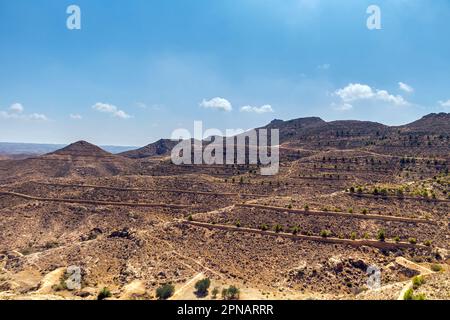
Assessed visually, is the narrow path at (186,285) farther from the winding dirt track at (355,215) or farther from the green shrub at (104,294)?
the winding dirt track at (355,215)

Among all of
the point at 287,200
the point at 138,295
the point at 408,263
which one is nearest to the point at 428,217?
the point at 408,263

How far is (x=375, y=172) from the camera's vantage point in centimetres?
6469

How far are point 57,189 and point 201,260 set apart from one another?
44.3m

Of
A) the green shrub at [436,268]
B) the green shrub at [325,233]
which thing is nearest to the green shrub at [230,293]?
the green shrub at [325,233]

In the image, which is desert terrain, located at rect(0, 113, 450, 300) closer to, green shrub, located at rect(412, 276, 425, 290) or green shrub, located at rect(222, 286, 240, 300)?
green shrub, located at rect(412, 276, 425, 290)

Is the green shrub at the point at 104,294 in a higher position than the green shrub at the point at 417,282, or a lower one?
lower

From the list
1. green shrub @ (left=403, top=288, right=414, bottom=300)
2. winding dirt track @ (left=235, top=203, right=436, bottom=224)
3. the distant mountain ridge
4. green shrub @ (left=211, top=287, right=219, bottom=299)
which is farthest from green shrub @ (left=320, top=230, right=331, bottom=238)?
the distant mountain ridge

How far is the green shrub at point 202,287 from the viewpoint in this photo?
27406 millimetres

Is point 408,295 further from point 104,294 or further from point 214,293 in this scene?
point 104,294

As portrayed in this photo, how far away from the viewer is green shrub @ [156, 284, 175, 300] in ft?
88.2

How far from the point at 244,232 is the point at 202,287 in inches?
453

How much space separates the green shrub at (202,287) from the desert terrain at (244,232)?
1.69 ft

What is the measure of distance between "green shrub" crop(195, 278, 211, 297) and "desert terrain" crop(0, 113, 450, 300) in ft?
1.69
